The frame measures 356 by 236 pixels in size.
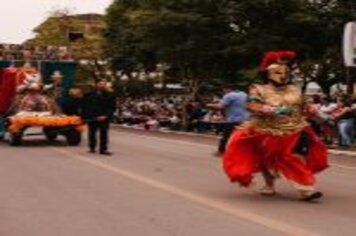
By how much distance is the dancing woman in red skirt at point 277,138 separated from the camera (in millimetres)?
12953

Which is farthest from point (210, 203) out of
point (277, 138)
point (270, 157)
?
point (277, 138)

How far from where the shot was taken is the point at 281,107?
13.0 meters

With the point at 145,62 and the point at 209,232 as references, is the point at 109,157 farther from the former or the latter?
the point at 145,62

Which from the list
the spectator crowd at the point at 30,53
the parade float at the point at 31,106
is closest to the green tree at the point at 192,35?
the spectator crowd at the point at 30,53

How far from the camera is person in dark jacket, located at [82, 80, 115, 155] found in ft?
72.5

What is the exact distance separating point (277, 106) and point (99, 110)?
31.6ft

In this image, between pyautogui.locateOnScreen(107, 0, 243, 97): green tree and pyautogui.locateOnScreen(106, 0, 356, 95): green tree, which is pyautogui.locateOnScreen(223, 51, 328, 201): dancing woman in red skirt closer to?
pyautogui.locateOnScreen(106, 0, 356, 95): green tree

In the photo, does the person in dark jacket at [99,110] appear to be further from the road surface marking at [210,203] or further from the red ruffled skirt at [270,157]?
the red ruffled skirt at [270,157]

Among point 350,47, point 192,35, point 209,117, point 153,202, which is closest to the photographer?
point 153,202

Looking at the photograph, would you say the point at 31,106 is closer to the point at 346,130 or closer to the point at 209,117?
the point at 346,130

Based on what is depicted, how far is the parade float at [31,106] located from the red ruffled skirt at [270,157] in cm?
1227

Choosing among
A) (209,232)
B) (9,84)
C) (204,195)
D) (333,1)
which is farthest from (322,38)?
(209,232)

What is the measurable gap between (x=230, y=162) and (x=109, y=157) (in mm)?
8772

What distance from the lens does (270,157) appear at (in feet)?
43.1
